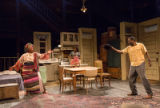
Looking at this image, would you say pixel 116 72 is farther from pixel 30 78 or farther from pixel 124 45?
pixel 30 78

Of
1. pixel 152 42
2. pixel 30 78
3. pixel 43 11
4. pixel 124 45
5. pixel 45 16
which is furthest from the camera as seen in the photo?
pixel 43 11

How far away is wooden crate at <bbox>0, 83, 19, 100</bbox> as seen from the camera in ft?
13.9

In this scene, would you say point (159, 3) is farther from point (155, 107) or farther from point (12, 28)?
point (12, 28)

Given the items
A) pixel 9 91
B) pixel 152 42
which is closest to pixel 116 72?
pixel 152 42

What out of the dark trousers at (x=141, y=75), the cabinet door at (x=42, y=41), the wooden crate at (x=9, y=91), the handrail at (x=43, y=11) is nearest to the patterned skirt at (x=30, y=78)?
the wooden crate at (x=9, y=91)

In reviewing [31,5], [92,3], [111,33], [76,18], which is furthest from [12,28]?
[111,33]

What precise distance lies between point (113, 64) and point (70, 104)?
4818 mm

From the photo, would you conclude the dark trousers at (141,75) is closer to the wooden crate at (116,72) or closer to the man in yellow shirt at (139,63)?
the man in yellow shirt at (139,63)

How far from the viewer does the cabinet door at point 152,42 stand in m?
6.64

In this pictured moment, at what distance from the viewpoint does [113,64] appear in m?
8.09

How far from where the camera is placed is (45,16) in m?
8.42

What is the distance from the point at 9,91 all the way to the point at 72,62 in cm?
260

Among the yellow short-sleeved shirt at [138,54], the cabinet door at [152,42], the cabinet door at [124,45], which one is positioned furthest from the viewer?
the cabinet door at [124,45]

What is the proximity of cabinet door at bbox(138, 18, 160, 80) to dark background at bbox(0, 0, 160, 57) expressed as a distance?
1009mm
